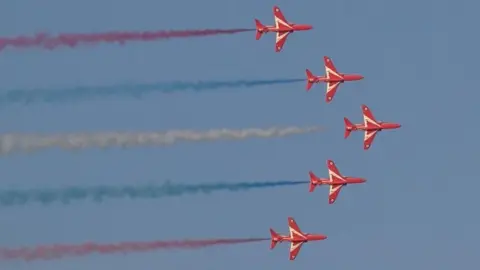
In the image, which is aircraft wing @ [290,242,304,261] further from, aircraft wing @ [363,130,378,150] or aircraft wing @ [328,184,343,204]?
aircraft wing @ [363,130,378,150]

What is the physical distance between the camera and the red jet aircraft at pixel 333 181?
91.2m

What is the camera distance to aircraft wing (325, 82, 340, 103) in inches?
3597

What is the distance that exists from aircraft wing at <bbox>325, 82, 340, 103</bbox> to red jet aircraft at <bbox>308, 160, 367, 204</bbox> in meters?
4.70

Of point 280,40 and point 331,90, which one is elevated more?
point 280,40

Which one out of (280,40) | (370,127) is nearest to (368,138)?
(370,127)

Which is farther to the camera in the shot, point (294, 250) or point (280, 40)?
point (294, 250)

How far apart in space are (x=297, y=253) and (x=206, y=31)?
19.5 m

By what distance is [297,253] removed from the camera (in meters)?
92.1

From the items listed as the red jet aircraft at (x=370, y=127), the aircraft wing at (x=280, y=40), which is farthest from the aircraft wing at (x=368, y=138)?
the aircraft wing at (x=280, y=40)

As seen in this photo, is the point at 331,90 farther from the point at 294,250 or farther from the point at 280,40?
the point at 294,250

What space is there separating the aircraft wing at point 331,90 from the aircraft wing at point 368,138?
11.8 ft

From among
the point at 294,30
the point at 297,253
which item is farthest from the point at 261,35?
the point at 297,253

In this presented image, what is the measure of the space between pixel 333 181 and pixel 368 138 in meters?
3.45

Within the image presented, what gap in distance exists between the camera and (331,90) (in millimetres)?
91812
